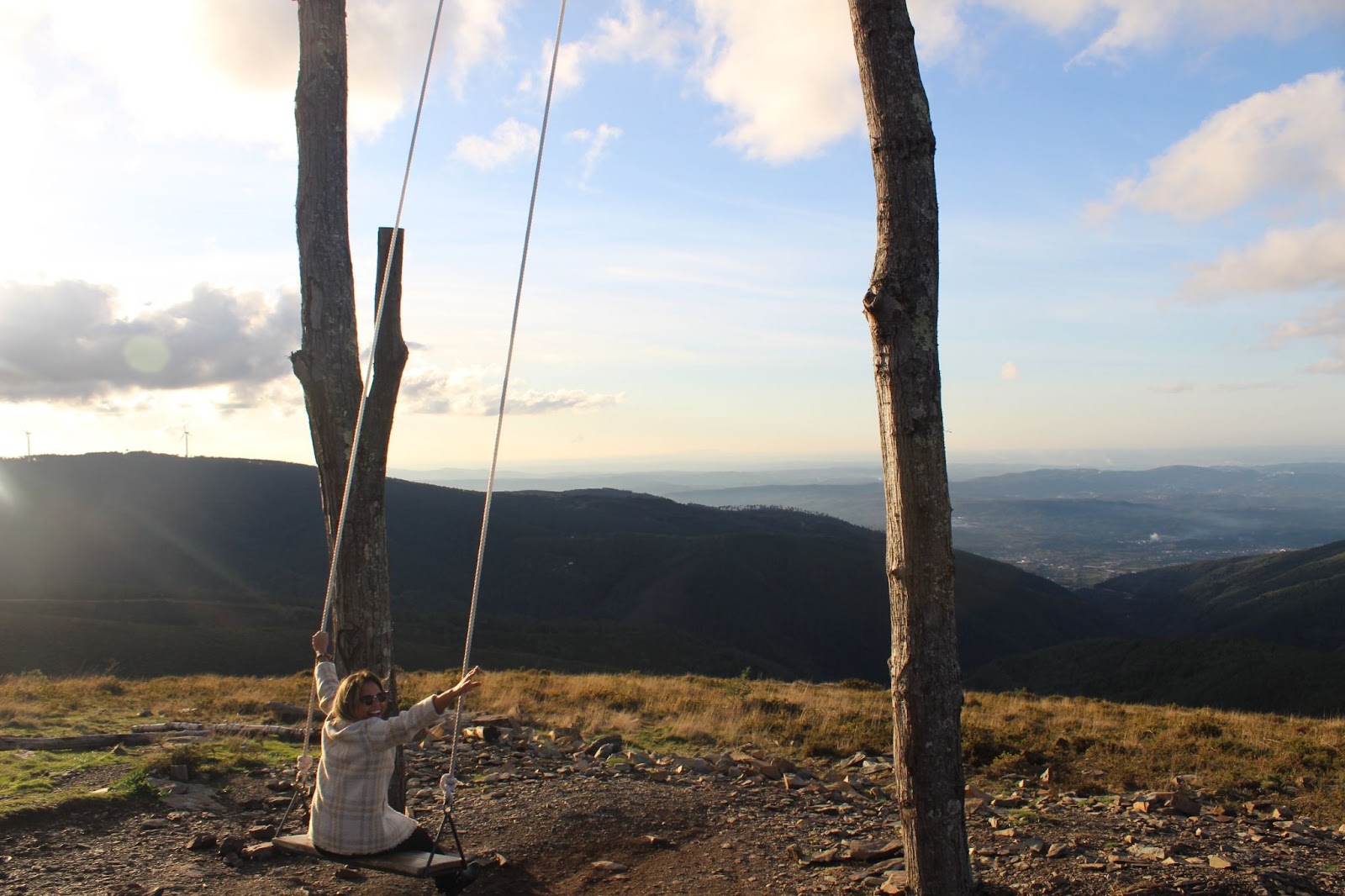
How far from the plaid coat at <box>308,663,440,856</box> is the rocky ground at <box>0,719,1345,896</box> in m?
0.88

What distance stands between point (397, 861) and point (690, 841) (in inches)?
91.4

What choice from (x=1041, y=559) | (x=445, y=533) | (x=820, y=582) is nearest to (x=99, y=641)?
(x=445, y=533)

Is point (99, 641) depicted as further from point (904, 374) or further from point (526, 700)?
point (904, 374)

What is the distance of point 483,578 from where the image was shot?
2606 inches

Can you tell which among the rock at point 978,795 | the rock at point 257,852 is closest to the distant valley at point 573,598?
the rock at point 978,795

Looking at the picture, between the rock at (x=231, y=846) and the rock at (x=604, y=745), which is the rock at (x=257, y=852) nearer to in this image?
the rock at (x=231, y=846)

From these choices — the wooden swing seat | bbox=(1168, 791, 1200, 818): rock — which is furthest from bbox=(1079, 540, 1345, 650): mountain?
the wooden swing seat

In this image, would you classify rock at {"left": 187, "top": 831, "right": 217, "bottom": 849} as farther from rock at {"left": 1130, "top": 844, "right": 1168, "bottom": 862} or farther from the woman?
rock at {"left": 1130, "top": 844, "right": 1168, "bottom": 862}

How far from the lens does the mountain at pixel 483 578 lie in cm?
4156

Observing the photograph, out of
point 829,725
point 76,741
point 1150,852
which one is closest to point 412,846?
point 1150,852

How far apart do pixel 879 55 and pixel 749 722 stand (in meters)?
8.57

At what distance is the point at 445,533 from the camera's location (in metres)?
76.3

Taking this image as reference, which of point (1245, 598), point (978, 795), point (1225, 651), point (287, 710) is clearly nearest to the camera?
point (978, 795)

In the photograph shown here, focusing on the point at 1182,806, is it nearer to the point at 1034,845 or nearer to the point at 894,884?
the point at 1034,845
